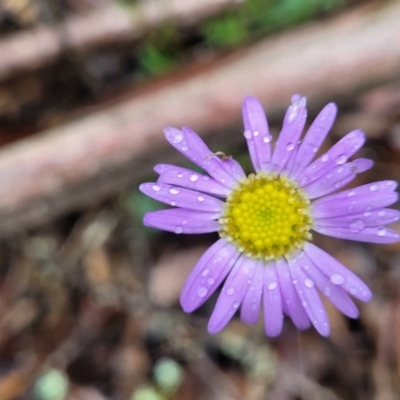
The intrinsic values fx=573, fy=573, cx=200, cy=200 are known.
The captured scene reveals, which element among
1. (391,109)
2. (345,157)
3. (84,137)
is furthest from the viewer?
(391,109)

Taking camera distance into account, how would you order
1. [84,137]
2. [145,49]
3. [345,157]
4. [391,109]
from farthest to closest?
[145,49] → [391,109] → [84,137] → [345,157]

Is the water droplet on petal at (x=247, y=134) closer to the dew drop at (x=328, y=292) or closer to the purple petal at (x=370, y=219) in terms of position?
the purple petal at (x=370, y=219)

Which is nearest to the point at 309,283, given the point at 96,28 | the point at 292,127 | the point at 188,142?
the point at 292,127

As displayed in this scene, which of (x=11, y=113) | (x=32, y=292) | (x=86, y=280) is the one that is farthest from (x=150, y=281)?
(x=11, y=113)

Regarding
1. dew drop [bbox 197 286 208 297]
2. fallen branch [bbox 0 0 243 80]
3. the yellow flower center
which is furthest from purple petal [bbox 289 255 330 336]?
fallen branch [bbox 0 0 243 80]

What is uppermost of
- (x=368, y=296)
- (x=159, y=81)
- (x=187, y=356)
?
(x=159, y=81)

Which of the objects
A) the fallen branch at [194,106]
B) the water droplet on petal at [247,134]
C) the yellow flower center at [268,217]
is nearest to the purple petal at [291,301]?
the yellow flower center at [268,217]

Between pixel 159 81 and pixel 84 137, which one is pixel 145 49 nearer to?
pixel 159 81
